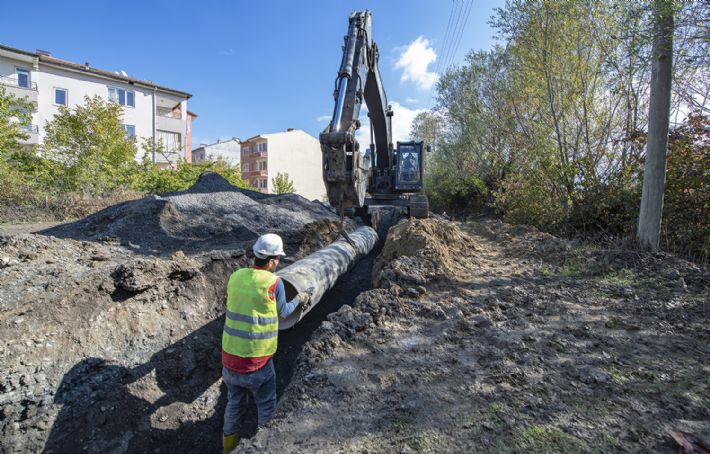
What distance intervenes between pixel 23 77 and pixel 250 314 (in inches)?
1230

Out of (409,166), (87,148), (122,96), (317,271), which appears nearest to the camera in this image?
(317,271)

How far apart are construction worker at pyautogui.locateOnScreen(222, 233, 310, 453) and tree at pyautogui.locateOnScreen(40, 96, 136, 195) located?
13.1m

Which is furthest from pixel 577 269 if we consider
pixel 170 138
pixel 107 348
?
pixel 170 138

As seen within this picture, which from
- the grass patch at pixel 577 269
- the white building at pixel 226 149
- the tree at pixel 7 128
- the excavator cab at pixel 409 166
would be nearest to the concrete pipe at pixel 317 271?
the grass patch at pixel 577 269

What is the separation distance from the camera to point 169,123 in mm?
28719

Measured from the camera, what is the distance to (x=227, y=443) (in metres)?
3.00

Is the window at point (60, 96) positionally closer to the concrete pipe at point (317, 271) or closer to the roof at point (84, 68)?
the roof at point (84, 68)

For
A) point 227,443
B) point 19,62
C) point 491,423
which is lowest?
point 227,443

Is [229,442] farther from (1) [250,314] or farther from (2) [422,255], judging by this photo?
(2) [422,255]

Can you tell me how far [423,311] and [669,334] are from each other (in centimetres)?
225

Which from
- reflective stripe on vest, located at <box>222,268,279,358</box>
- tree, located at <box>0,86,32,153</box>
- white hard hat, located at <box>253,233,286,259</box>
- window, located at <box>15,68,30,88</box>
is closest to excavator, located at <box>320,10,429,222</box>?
white hard hat, located at <box>253,233,286,259</box>

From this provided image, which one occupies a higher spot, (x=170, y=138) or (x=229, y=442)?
(x=170, y=138)

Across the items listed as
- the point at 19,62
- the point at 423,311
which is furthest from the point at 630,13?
the point at 19,62

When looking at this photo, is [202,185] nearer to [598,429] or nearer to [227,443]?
[227,443]
